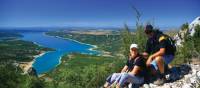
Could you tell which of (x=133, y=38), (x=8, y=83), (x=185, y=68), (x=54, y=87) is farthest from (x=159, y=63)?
(x=8, y=83)

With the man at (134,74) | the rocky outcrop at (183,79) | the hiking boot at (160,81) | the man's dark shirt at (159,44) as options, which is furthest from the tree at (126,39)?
the hiking boot at (160,81)

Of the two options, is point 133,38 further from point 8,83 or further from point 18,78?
point 18,78

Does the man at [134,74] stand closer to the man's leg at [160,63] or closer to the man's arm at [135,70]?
the man's arm at [135,70]

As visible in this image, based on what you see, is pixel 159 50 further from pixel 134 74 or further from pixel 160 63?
pixel 134 74

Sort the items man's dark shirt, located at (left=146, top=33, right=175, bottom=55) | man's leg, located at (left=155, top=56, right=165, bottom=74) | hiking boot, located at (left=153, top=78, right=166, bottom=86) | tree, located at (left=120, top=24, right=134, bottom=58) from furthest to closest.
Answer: tree, located at (left=120, top=24, right=134, bottom=58)
hiking boot, located at (left=153, top=78, right=166, bottom=86)
man's dark shirt, located at (left=146, top=33, right=175, bottom=55)
man's leg, located at (left=155, top=56, right=165, bottom=74)

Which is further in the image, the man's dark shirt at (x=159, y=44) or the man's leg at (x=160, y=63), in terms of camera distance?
the man's dark shirt at (x=159, y=44)

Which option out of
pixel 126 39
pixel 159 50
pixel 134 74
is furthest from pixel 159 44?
pixel 126 39

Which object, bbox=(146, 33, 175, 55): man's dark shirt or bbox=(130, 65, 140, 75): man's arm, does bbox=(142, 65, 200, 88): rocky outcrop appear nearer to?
bbox=(130, 65, 140, 75): man's arm

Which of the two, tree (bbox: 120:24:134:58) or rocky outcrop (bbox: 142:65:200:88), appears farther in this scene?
tree (bbox: 120:24:134:58)

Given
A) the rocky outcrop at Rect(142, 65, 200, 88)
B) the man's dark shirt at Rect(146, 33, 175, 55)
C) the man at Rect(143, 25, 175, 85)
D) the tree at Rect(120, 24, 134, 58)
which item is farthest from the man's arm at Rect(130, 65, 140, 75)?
the tree at Rect(120, 24, 134, 58)

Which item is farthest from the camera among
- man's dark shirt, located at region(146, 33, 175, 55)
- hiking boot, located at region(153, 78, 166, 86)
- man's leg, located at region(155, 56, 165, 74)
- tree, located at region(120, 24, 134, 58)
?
tree, located at region(120, 24, 134, 58)
